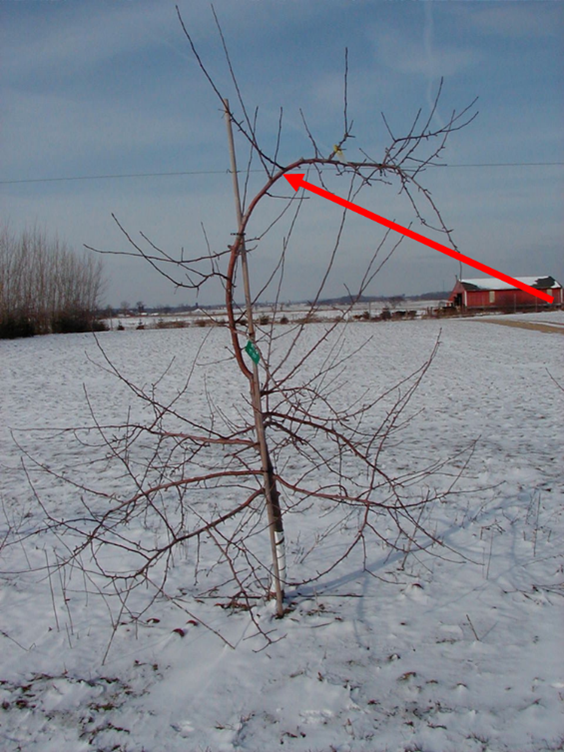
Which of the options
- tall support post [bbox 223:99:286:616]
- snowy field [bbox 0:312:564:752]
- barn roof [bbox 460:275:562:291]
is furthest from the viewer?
barn roof [bbox 460:275:562:291]

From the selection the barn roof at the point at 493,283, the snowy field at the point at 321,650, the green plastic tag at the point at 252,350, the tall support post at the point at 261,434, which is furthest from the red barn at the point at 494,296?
the green plastic tag at the point at 252,350

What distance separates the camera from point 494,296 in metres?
46.6

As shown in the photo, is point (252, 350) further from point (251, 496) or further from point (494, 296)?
point (494, 296)

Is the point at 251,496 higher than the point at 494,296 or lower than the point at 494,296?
lower

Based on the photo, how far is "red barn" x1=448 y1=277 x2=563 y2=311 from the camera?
4512cm

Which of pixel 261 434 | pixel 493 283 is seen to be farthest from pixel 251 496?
pixel 493 283

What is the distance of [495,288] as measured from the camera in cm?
4575

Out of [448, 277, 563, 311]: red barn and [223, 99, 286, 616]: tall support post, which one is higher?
[448, 277, 563, 311]: red barn

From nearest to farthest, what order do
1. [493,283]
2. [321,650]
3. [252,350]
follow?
[252,350] < [321,650] < [493,283]

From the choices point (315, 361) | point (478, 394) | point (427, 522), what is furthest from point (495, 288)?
point (427, 522)

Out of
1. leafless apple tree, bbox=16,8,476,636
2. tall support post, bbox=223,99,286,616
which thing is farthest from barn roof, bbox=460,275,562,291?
tall support post, bbox=223,99,286,616

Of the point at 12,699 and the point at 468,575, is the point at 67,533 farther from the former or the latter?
the point at 468,575

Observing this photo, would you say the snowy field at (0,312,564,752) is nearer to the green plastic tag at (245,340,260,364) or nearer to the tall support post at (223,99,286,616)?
the tall support post at (223,99,286,616)

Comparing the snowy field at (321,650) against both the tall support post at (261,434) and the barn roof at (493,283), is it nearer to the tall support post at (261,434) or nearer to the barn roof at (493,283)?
the tall support post at (261,434)
